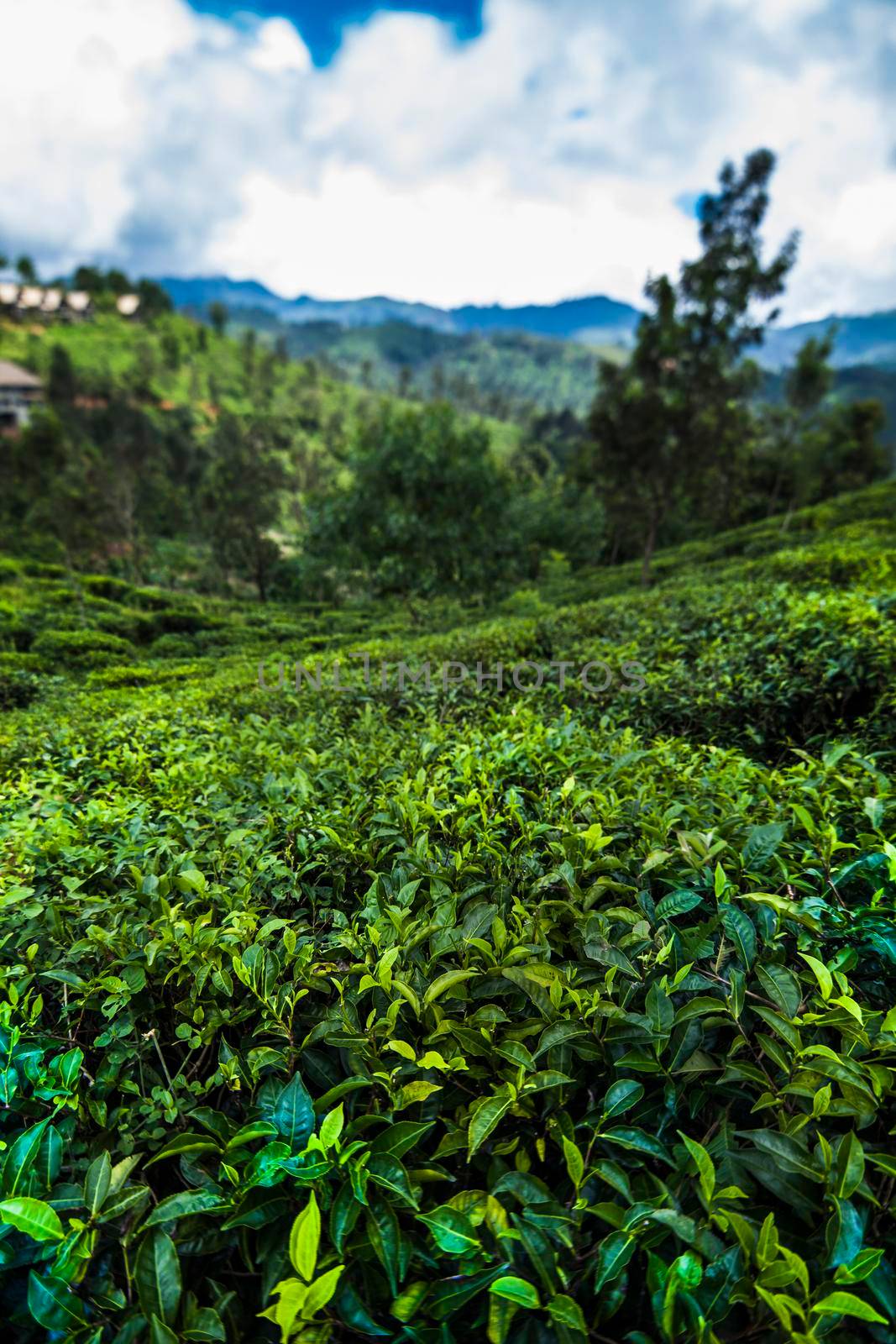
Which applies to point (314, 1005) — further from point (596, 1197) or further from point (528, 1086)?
point (596, 1197)

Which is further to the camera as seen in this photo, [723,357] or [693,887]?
[723,357]

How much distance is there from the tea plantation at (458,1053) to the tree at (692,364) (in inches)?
616

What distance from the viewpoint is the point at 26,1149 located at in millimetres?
1143

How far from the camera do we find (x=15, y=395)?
5972cm

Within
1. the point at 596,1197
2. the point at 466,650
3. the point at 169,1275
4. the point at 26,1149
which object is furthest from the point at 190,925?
the point at 466,650

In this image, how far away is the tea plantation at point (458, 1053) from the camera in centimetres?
100

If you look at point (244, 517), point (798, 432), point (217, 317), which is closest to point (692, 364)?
point (244, 517)

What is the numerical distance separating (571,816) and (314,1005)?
104 centimetres

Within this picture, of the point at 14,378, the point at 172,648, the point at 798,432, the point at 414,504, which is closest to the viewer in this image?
the point at 414,504

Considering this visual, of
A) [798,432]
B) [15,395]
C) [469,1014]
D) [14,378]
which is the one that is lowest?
[469,1014]

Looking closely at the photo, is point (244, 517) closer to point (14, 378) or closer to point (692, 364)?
point (692, 364)

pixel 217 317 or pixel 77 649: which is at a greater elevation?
pixel 217 317

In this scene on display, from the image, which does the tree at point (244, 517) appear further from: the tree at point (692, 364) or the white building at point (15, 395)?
the white building at point (15, 395)

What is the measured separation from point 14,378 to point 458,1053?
3066 inches
